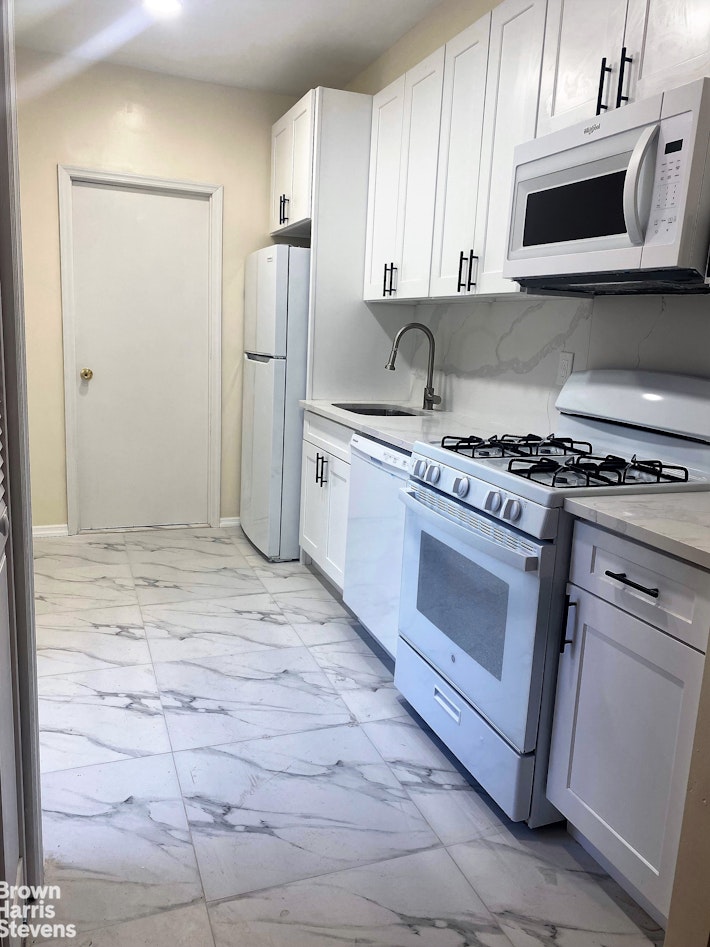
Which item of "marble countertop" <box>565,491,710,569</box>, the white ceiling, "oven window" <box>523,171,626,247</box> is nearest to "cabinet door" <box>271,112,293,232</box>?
the white ceiling

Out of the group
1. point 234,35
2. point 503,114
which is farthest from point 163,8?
point 503,114

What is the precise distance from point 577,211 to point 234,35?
Result: 7.52 ft

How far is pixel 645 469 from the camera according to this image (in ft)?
6.26

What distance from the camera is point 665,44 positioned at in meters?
1.73

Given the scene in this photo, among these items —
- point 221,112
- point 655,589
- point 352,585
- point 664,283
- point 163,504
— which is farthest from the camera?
point 163,504

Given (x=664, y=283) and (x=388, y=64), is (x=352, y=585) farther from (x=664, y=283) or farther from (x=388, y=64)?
(x=388, y=64)

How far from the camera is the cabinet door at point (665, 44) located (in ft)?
5.36

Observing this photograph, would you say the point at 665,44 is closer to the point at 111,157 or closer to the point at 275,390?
the point at 275,390

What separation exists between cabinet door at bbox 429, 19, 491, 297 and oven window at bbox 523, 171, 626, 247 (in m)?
0.49

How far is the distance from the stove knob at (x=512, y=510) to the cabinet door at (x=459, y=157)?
1143 mm

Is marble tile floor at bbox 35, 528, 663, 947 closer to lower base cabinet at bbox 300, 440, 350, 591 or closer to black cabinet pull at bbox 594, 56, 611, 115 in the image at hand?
lower base cabinet at bbox 300, 440, 350, 591

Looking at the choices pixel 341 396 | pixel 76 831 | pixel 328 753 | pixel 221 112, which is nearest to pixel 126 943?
pixel 76 831

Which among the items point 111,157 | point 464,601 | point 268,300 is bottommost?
point 464,601

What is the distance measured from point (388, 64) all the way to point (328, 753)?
3215 mm
